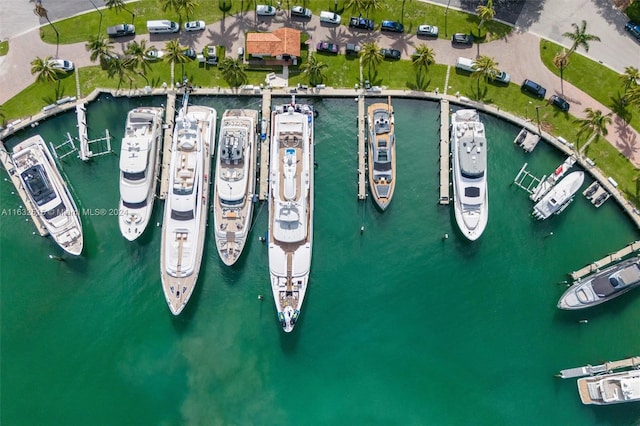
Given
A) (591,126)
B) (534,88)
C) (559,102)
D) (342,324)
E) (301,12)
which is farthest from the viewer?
(301,12)

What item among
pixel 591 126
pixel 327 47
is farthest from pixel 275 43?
pixel 591 126

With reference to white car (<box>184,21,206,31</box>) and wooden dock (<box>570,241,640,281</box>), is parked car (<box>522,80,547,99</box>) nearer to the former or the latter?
wooden dock (<box>570,241,640,281</box>)

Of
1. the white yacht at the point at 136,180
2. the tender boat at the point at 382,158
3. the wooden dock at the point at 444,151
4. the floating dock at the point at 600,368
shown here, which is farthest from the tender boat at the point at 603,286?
the white yacht at the point at 136,180

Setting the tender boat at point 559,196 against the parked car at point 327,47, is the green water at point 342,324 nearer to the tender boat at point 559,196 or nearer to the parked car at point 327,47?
the tender boat at point 559,196

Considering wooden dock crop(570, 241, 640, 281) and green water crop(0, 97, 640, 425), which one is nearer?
green water crop(0, 97, 640, 425)

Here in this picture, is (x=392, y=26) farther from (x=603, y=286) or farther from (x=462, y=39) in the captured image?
(x=603, y=286)

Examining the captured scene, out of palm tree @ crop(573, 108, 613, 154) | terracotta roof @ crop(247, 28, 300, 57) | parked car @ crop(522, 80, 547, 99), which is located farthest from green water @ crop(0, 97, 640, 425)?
terracotta roof @ crop(247, 28, 300, 57)
